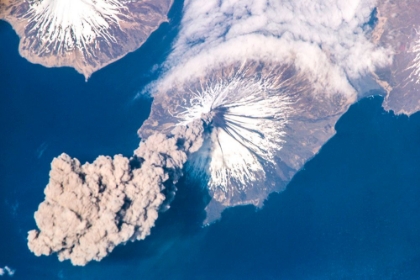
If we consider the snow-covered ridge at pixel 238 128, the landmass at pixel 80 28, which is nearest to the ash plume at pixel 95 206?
the snow-covered ridge at pixel 238 128

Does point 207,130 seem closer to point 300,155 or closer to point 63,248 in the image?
point 300,155

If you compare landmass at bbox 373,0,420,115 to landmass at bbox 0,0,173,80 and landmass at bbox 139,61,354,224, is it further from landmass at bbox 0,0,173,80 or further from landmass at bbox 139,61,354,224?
landmass at bbox 0,0,173,80

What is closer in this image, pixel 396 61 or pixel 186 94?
pixel 186 94

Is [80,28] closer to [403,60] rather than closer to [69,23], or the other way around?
[69,23]

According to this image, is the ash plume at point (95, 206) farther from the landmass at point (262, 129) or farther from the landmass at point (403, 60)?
the landmass at point (403, 60)

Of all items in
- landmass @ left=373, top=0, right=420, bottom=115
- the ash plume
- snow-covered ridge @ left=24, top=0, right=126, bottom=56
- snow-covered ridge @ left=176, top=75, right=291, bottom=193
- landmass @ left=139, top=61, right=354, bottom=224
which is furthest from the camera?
landmass @ left=373, top=0, right=420, bottom=115

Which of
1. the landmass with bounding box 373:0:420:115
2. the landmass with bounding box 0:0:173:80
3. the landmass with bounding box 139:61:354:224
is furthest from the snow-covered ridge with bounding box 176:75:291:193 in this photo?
the landmass with bounding box 373:0:420:115

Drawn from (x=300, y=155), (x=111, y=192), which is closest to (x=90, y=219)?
(x=111, y=192)
